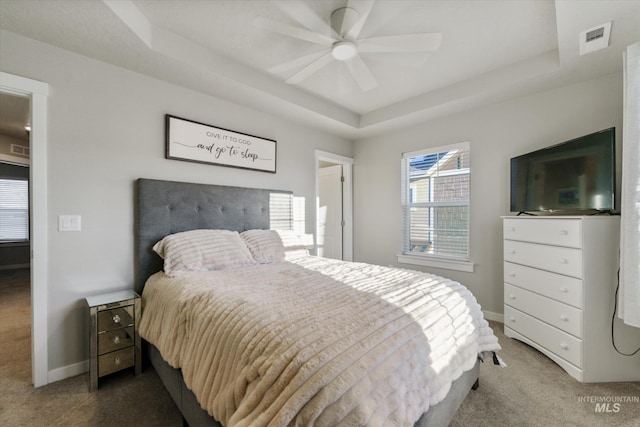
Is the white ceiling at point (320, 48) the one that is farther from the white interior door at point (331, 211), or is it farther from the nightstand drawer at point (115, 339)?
the nightstand drawer at point (115, 339)

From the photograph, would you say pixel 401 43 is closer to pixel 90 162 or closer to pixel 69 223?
pixel 90 162

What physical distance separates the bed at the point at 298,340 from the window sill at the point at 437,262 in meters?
1.62

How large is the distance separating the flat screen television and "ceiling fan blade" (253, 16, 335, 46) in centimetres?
217

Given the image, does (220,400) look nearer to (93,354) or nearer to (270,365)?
(270,365)

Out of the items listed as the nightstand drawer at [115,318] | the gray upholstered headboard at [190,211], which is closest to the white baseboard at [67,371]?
the nightstand drawer at [115,318]

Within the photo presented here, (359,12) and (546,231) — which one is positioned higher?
(359,12)

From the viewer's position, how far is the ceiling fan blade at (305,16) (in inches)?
72.6

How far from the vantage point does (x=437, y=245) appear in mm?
3592

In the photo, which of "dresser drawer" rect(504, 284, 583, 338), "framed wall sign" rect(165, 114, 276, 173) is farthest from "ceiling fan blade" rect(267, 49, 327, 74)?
"dresser drawer" rect(504, 284, 583, 338)

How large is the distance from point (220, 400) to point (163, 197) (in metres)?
1.89

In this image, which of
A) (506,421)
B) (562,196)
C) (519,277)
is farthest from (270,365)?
(562,196)

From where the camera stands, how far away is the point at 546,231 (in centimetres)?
226

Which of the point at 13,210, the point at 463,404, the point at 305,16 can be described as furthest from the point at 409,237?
the point at 13,210

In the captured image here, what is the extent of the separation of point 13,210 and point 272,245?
20.4 ft
